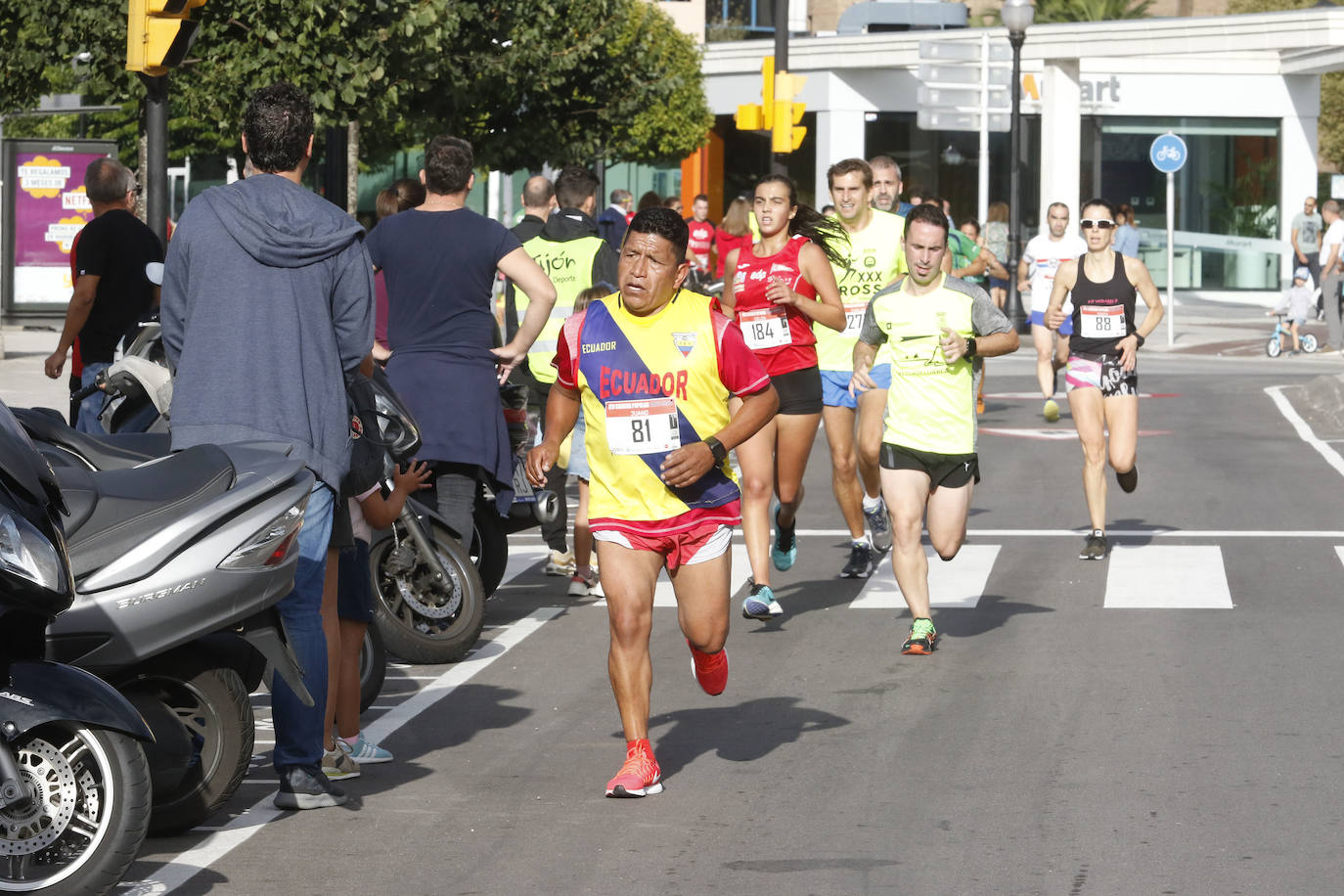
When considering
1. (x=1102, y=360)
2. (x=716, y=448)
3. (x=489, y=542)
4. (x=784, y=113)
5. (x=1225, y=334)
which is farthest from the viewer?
(x=1225, y=334)

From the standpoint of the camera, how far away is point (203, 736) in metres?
6.09

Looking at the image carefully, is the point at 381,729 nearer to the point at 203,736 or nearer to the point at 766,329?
the point at 203,736

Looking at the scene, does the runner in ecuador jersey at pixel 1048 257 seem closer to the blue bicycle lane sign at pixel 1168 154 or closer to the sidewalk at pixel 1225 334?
the sidewalk at pixel 1225 334

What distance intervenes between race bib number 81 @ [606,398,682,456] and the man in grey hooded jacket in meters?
0.87

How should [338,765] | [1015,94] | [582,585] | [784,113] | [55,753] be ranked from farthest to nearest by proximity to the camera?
[1015,94] < [784,113] < [582,585] < [338,765] < [55,753]

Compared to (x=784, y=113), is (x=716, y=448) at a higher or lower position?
lower

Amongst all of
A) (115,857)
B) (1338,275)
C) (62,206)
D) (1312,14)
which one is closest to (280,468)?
(115,857)

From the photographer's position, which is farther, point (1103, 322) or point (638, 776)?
point (1103, 322)

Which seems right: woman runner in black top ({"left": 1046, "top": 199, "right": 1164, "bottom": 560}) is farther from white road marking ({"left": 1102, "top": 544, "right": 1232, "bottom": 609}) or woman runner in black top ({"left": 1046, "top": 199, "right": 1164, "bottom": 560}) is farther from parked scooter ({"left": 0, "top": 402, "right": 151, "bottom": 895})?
parked scooter ({"left": 0, "top": 402, "right": 151, "bottom": 895})

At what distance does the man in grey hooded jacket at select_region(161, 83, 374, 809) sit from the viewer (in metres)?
6.14

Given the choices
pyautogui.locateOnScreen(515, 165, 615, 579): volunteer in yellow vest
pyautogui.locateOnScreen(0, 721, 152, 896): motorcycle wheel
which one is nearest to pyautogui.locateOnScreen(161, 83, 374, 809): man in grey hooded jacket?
pyautogui.locateOnScreen(0, 721, 152, 896): motorcycle wheel

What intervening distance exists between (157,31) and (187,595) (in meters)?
5.51

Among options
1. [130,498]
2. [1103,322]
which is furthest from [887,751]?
[1103,322]

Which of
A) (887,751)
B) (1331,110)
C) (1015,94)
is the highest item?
(1331,110)
